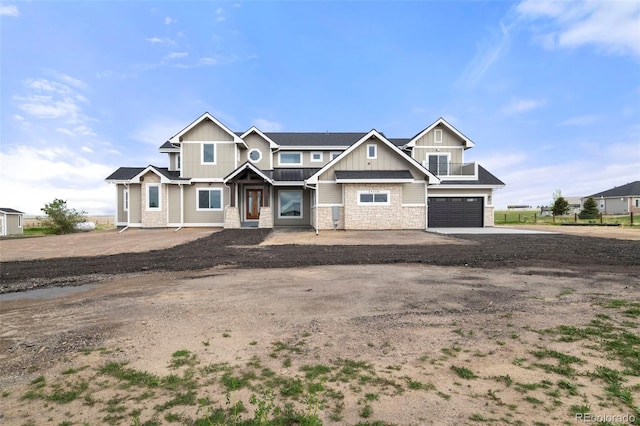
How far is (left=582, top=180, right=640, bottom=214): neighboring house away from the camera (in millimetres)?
54812

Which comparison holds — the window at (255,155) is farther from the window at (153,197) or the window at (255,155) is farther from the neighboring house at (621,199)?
the neighboring house at (621,199)

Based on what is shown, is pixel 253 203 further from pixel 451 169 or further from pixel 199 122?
pixel 451 169

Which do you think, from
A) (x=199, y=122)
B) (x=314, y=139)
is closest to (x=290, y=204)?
(x=314, y=139)

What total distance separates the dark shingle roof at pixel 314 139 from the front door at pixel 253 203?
18.2 feet

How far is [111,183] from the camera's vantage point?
25.2 meters

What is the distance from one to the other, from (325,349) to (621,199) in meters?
75.5

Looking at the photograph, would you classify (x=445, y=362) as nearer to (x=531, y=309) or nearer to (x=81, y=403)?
(x=531, y=309)

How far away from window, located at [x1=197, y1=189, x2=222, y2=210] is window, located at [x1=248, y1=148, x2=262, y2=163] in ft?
13.0

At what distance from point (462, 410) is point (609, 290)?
5905 millimetres

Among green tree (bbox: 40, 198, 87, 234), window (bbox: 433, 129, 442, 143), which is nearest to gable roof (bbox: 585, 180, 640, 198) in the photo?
window (bbox: 433, 129, 442, 143)

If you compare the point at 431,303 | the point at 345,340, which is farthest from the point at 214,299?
the point at 431,303

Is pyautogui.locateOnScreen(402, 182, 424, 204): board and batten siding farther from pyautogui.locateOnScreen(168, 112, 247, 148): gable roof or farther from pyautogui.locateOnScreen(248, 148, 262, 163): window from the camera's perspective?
pyautogui.locateOnScreen(168, 112, 247, 148): gable roof

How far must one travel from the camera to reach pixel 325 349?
3891 mm

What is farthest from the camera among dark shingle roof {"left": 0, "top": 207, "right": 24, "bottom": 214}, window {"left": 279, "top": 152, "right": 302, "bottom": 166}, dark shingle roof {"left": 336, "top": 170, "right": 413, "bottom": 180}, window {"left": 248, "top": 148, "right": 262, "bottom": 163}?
dark shingle roof {"left": 0, "top": 207, "right": 24, "bottom": 214}
